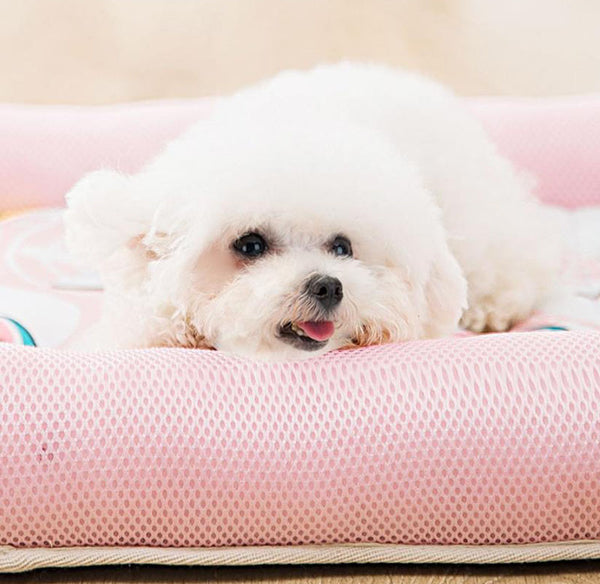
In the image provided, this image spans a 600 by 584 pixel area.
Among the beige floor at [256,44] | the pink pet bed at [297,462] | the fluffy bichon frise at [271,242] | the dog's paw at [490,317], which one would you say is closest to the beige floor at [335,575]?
the pink pet bed at [297,462]

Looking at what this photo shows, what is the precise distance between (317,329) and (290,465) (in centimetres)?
20

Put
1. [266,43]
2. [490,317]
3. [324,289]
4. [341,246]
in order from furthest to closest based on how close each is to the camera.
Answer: [266,43], [490,317], [341,246], [324,289]

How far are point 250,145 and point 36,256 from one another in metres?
0.82

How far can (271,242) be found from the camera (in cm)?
112

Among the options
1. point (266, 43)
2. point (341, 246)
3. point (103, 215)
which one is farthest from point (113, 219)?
point (266, 43)

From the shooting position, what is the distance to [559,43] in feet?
9.87

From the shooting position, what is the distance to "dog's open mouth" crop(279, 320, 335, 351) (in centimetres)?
105

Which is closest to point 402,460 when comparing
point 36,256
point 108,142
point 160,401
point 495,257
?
point 160,401

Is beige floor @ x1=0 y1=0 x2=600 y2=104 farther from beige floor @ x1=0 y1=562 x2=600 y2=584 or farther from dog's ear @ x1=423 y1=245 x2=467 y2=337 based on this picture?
beige floor @ x1=0 y1=562 x2=600 y2=584

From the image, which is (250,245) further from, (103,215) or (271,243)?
(103,215)

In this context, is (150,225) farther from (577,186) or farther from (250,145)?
(577,186)

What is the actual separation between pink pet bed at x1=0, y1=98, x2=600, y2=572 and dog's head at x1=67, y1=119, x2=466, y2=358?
107 millimetres


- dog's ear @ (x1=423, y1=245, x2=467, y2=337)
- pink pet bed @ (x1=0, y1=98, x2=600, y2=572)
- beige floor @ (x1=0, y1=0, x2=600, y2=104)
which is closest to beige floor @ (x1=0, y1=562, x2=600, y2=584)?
pink pet bed @ (x1=0, y1=98, x2=600, y2=572)

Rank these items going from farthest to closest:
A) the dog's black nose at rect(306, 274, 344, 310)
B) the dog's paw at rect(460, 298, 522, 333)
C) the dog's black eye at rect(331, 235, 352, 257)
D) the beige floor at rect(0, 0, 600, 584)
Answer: the beige floor at rect(0, 0, 600, 584) → the dog's paw at rect(460, 298, 522, 333) → the dog's black eye at rect(331, 235, 352, 257) → the dog's black nose at rect(306, 274, 344, 310)
